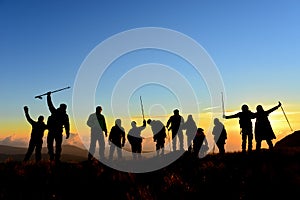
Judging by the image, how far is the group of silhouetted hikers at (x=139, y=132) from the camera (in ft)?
48.3

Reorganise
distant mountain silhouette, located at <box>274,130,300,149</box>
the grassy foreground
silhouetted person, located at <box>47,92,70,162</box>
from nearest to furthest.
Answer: the grassy foreground → silhouetted person, located at <box>47,92,70,162</box> → distant mountain silhouette, located at <box>274,130,300,149</box>

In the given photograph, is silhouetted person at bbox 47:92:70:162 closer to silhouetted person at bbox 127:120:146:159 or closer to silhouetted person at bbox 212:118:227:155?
silhouetted person at bbox 127:120:146:159

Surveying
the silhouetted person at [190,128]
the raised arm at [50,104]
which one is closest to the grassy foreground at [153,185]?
the raised arm at [50,104]

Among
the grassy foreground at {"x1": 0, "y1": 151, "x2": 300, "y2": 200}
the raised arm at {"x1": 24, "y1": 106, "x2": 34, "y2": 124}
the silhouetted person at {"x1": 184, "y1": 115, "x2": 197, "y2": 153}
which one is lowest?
the grassy foreground at {"x1": 0, "y1": 151, "x2": 300, "y2": 200}

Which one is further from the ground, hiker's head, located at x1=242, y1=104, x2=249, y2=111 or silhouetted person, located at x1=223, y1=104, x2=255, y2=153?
hiker's head, located at x1=242, y1=104, x2=249, y2=111

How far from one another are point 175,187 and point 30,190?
3377 millimetres

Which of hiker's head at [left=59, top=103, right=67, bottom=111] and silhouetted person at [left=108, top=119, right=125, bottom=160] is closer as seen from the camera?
hiker's head at [left=59, top=103, right=67, bottom=111]

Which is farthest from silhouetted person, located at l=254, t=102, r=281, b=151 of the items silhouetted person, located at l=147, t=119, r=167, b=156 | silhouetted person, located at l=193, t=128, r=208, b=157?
silhouetted person, located at l=147, t=119, r=167, b=156

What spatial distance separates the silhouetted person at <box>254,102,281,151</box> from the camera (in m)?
16.8

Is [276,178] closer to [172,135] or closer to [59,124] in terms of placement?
[59,124]

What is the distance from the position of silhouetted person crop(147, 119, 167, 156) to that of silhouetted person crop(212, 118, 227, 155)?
395 cm

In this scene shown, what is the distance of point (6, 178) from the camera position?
10195mm

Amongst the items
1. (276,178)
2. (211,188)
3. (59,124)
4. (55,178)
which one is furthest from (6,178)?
(276,178)

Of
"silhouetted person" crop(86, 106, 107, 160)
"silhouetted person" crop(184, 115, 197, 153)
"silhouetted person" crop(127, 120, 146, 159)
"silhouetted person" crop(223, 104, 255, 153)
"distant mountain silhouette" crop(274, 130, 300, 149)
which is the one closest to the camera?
"silhouetted person" crop(86, 106, 107, 160)
